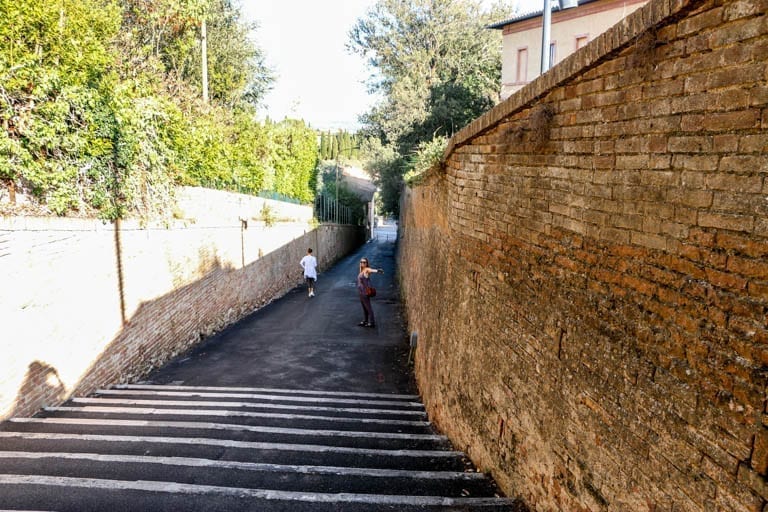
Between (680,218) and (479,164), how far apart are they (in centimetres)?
284

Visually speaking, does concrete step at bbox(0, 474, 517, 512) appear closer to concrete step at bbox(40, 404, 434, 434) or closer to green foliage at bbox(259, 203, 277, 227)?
concrete step at bbox(40, 404, 434, 434)

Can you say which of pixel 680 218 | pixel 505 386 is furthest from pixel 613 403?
pixel 505 386

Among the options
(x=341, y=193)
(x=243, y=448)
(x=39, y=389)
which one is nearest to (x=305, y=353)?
(x=39, y=389)

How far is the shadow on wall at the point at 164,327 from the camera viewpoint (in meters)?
5.75

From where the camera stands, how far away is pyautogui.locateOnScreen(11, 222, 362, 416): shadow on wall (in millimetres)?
5750

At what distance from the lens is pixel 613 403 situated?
246cm

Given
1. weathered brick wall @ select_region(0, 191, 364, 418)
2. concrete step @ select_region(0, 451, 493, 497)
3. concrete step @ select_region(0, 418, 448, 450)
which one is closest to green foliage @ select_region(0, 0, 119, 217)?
weathered brick wall @ select_region(0, 191, 364, 418)

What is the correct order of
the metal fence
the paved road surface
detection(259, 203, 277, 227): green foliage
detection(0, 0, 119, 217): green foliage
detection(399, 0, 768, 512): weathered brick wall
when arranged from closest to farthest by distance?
detection(399, 0, 768, 512): weathered brick wall → the paved road surface → detection(0, 0, 119, 217): green foliage → detection(259, 203, 277, 227): green foliage → the metal fence

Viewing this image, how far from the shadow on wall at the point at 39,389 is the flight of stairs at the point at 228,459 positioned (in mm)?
134

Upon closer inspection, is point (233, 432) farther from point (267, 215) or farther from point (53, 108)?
point (267, 215)

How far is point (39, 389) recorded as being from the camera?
221 inches

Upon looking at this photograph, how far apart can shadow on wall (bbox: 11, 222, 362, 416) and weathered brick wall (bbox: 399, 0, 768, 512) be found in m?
5.15

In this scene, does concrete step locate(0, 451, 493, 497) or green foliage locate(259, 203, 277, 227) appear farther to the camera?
green foliage locate(259, 203, 277, 227)

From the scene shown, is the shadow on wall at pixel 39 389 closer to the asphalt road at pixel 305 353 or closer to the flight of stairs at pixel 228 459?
the flight of stairs at pixel 228 459
